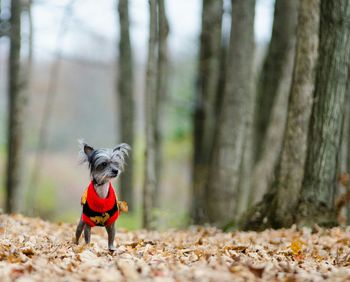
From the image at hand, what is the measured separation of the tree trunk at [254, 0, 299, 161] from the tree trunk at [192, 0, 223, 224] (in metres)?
2.07

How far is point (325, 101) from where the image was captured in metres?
10.7

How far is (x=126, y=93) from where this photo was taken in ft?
69.2

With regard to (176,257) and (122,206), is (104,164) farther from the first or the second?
(176,257)

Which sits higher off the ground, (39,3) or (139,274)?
(39,3)

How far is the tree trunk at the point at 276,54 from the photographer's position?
1582cm

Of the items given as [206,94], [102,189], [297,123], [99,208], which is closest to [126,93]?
[206,94]

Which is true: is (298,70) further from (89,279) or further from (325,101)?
(89,279)

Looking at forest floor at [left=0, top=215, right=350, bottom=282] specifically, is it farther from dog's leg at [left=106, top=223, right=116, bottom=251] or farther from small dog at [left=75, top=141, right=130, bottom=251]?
small dog at [left=75, top=141, right=130, bottom=251]

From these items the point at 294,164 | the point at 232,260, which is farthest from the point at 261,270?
the point at 294,164

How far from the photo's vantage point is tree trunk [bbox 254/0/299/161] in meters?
15.8

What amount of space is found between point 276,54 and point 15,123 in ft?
22.4

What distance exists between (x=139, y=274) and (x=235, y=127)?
872 cm

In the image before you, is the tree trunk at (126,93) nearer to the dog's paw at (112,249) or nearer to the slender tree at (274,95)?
the slender tree at (274,95)

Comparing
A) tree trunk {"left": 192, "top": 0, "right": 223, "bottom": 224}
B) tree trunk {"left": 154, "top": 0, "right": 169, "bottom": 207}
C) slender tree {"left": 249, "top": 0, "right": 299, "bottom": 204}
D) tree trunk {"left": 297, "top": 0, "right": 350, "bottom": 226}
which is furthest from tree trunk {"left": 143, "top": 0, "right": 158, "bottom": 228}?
tree trunk {"left": 192, "top": 0, "right": 223, "bottom": 224}
